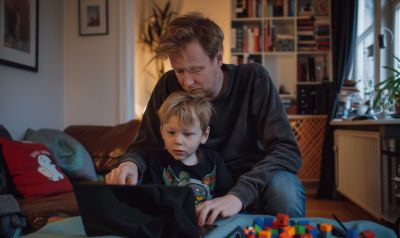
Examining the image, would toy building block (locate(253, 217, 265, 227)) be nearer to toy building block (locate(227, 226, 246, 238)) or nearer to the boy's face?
toy building block (locate(227, 226, 246, 238))

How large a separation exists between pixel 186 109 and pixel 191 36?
26cm

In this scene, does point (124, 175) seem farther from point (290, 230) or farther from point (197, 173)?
point (290, 230)

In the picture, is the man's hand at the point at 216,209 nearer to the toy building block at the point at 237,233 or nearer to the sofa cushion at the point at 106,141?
the toy building block at the point at 237,233

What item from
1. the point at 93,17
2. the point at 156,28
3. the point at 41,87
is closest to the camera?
the point at 41,87

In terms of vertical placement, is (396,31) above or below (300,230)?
above

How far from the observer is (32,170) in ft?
6.64

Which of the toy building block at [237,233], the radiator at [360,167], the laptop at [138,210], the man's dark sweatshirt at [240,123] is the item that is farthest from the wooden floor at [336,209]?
the laptop at [138,210]

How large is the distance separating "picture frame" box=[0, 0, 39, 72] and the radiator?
7.86 ft

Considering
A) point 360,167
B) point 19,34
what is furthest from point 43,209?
point 360,167

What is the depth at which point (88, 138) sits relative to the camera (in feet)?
9.28

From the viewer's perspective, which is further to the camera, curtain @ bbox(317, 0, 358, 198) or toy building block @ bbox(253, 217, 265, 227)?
curtain @ bbox(317, 0, 358, 198)

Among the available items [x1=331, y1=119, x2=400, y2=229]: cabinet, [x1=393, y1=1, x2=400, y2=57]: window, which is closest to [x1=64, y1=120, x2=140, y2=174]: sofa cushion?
[x1=331, y1=119, x2=400, y2=229]: cabinet

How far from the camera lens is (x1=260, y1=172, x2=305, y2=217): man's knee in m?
1.29

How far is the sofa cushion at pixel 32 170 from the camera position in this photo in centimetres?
196
